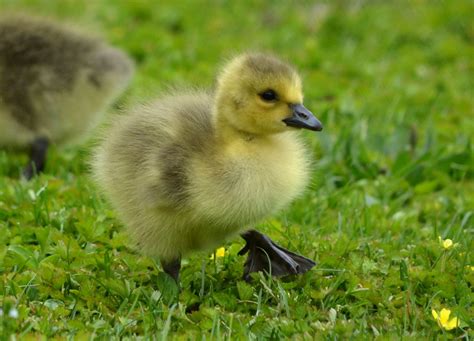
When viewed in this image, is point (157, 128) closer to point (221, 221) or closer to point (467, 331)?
point (221, 221)

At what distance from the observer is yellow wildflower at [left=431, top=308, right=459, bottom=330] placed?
3557mm

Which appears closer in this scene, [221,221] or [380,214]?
[221,221]

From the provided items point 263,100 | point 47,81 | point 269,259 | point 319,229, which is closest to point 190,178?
point 263,100

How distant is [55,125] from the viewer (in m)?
5.63

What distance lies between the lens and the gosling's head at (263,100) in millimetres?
3639

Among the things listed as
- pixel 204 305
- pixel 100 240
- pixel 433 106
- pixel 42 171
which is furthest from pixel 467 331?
pixel 433 106

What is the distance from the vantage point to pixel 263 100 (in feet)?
12.0

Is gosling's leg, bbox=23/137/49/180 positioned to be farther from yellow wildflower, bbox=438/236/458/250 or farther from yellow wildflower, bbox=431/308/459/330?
yellow wildflower, bbox=431/308/459/330

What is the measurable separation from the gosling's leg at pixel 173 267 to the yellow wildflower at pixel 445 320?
39.0 inches

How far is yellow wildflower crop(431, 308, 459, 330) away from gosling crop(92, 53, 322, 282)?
591mm

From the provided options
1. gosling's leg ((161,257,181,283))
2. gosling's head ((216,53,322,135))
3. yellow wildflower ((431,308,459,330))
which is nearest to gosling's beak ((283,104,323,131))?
gosling's head ((216,53,322,135))

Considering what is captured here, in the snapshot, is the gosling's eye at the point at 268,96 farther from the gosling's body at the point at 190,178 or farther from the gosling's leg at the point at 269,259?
the gosling's leg at the point at 269,259

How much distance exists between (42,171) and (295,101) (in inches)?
90.0

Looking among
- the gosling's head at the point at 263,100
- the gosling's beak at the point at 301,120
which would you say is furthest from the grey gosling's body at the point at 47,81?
the gosling's beak at the point at 301,120
